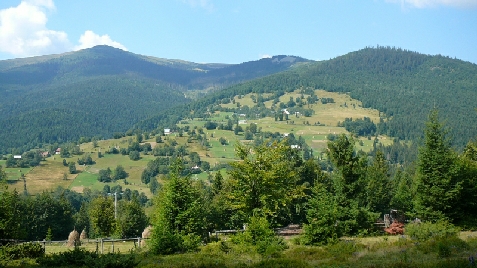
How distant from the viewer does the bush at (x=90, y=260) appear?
17.4 metres

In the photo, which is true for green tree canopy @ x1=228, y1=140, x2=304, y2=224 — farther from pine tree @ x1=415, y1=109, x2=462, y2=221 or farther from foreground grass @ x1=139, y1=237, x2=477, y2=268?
pine tree @ x1=415, y1=109, x2=462, y2=221

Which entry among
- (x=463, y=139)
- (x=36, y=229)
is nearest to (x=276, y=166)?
(x=36, y=229)

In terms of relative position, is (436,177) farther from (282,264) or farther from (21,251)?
(21,251)

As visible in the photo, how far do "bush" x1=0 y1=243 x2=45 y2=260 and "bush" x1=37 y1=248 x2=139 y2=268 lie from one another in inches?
190

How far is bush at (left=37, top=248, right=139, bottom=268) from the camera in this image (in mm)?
17422

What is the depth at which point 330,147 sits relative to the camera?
34.7 metres

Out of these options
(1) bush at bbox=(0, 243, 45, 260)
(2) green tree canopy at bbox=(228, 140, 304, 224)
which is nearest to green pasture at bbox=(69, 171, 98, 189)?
(2) green tree canopy at bbox=(228, 140, 304, 224)

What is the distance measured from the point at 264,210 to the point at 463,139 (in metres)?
192

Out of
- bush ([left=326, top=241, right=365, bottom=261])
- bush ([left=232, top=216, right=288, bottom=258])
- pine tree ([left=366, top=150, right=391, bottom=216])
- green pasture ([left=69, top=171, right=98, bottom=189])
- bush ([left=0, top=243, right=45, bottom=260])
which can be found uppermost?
bush ([left=326, top=241, right=365, bottom=261])

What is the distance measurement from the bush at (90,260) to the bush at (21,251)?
190 inches

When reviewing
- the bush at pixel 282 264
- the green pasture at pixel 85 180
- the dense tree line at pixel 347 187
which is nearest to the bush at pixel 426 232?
the dense tree line at pixel 347 187

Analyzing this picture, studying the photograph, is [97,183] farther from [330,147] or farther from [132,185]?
[330,147]

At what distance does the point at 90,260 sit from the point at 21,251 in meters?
8.51

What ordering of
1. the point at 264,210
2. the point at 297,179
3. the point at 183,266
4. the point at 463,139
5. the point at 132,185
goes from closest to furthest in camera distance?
1. the point at 183,266
2. the point at 264,210
3. the point at 297,179
4. the point at 132,185
5. the point at 463,139
